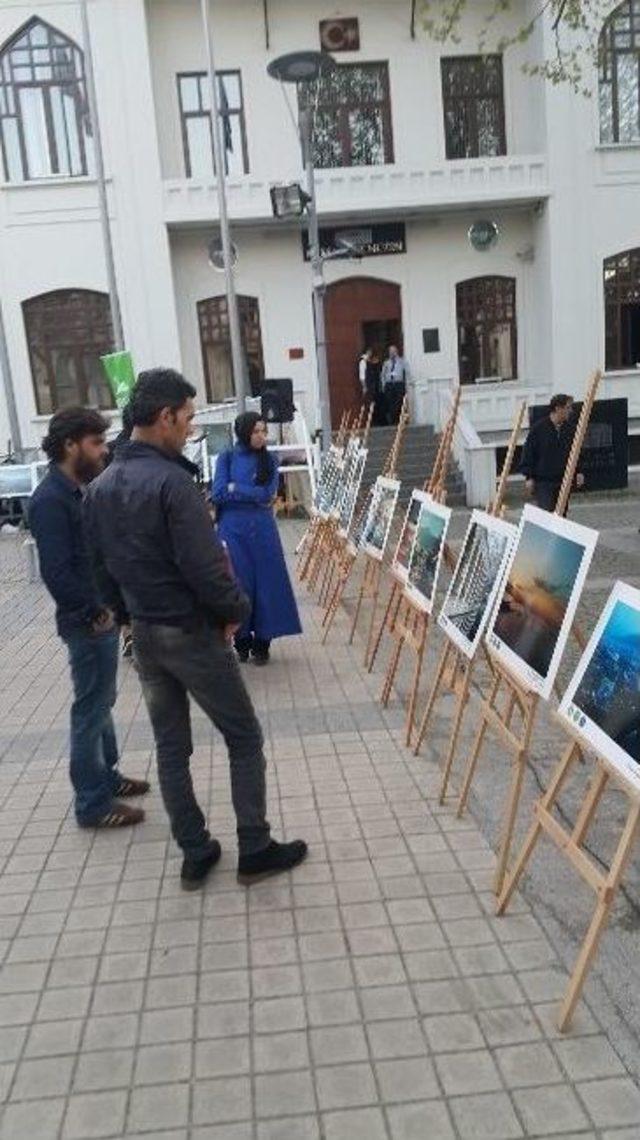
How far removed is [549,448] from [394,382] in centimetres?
1014

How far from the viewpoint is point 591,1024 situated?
265 cm

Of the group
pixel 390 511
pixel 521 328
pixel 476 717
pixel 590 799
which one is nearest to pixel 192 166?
pixel 521 328

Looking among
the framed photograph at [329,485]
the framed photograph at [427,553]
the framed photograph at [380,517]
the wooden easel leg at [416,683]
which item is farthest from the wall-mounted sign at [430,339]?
the wooden easel leg at [416,683]

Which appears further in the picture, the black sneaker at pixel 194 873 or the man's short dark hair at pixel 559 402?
the man's short dark hair at pixel 559 402

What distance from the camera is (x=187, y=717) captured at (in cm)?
350

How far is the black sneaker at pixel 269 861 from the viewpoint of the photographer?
3520 mm

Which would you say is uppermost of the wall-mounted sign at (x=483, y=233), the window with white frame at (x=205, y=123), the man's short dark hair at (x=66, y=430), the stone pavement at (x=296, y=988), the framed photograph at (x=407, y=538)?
the window with white frame at (x=205, y=123)

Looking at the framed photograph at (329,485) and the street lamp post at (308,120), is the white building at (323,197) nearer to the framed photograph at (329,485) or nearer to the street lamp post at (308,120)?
the street lamp post at (308,120)

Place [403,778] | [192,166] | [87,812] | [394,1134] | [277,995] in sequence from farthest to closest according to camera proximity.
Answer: [192,166]
[403,778]
[87,812]
[277,995]
[394,1134]

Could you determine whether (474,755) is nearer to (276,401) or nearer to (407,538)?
(407,538)

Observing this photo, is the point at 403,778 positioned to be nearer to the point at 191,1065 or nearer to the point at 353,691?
the point at 353,691

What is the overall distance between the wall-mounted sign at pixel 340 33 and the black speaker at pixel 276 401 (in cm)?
842

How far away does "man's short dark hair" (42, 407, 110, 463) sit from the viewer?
3.80m

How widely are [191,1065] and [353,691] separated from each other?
3430 mm
